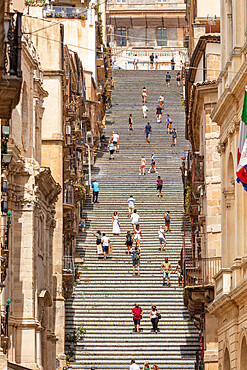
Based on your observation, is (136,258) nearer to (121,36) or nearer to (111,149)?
(111,149)

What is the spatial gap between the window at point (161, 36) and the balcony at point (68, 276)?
214 feet

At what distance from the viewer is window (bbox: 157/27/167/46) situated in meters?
121

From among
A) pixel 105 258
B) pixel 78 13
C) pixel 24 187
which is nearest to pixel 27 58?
pixel 24 187

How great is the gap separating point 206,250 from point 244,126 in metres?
14.8

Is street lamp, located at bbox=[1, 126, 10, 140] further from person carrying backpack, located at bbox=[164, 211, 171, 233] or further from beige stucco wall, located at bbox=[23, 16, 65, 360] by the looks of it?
person carrying backpack, located at bbox=[164, 211, 171, 233]

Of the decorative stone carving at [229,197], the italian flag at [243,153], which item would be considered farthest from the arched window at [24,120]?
the italian flag at [243,153]

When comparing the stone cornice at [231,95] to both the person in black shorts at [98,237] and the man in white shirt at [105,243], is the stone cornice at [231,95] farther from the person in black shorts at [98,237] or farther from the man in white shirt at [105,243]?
the person in black shorts at [98,237]

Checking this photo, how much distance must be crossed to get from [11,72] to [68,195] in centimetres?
3660

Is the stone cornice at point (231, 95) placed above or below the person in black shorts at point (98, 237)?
below

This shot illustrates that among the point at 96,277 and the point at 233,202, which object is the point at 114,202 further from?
the point at 233,202

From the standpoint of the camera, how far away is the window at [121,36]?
399ft

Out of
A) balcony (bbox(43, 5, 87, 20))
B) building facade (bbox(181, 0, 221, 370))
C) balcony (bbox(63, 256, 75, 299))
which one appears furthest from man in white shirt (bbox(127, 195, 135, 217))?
building facade (bbox(181, 0, 221, 370))

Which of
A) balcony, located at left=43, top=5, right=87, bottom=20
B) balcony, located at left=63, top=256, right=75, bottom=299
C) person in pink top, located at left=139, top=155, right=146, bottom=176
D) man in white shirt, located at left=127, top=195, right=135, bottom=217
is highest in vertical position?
balcony, located at left=43, top=5, right=87, bottom=20

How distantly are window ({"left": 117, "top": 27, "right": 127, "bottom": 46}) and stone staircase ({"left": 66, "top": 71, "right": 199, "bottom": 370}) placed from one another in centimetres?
4087
